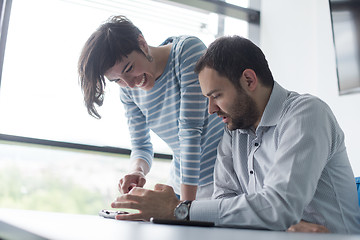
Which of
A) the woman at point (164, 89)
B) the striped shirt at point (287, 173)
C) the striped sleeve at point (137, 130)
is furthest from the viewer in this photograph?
the striped sleeve at point (137, 130)

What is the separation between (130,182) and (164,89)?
0.37 metres

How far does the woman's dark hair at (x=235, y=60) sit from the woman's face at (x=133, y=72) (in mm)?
221

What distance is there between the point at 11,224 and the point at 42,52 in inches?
85.9

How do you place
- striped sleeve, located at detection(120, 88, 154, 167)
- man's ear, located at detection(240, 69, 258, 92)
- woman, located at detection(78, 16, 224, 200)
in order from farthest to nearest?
striped sleeve, located at detection(120, 88, 154, 167) → woman, located at detection(78, 16, 224, 200) → man's ear, located at detection(240, 69, 258, 92)

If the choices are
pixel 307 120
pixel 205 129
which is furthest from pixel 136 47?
pixel 307 120

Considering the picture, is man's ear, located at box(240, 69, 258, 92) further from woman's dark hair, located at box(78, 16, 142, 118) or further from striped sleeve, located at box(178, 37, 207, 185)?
woman's dark hair, located at box(78, 16, 142, 118)

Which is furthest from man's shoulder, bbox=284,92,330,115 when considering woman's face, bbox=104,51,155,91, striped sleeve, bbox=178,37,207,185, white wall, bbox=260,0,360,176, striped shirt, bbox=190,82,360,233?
white wall, bbox=260,0,360,176

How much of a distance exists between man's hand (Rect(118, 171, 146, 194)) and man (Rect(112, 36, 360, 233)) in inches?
11.0

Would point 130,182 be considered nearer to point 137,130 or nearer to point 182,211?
point 137,130

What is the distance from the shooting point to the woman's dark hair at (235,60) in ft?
4.07

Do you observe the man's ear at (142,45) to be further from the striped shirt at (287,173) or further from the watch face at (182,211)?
the watch face at (182,211)

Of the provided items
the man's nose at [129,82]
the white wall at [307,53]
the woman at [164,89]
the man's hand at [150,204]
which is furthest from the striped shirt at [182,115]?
the white wall at [307,53]

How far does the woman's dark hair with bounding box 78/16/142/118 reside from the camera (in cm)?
132

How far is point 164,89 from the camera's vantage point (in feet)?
4.97
